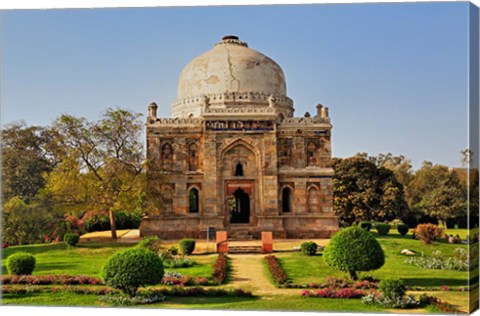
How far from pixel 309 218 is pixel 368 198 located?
8.84 metres

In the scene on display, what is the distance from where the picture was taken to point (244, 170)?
90.2 feet

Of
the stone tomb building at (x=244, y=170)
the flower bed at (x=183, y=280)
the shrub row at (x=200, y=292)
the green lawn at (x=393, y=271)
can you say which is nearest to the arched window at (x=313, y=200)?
the stone tomb building at (x=244, y=170)

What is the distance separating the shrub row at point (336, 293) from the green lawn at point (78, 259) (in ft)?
13.3

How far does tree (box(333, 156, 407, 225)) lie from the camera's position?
34.3m

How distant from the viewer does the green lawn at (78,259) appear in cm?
1801

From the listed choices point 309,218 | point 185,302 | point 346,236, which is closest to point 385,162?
point 309,218

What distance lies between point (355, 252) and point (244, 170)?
1205cm

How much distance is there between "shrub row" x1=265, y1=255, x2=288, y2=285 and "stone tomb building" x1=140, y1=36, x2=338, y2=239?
20.7 feet

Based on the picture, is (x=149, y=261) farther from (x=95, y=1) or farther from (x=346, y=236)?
(x=95, y=1)

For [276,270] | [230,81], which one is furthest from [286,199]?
[276,270]

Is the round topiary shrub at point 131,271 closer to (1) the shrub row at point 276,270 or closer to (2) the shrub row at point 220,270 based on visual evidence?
(2) the shrub row at point 220,270

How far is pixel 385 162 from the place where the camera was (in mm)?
55094

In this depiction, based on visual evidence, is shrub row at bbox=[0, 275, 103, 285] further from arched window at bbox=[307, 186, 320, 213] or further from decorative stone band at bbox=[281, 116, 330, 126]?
decorative stone band at bbox=[281, 116, 330, 126]

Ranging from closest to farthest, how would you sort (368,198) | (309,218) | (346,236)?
(346,236) → (309,218) → (368,198)
